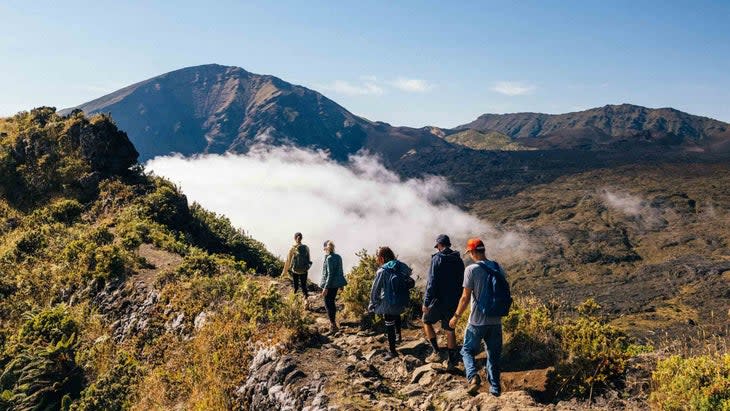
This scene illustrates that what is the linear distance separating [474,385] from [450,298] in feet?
6.25

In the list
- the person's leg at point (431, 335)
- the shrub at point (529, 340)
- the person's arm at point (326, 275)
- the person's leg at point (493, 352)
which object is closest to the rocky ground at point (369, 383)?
the person's leg at point (493, 352)

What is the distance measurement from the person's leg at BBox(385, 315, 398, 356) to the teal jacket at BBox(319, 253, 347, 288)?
2.30 m

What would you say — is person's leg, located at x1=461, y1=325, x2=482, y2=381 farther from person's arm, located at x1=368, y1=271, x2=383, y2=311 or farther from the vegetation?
the vegetation

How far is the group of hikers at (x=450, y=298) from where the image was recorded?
329 inches

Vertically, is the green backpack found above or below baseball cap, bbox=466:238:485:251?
below

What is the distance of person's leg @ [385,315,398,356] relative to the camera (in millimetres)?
10539

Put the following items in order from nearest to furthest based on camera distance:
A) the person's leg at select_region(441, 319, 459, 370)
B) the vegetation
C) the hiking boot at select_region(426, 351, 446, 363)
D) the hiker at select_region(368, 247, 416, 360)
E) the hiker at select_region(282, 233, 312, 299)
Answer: the person's leg at select_region(441, 319, 459, 370) → the hiking boot at select_region(426, 351, 446, 363) → the hiker at select_region(368, 247, 416, 360) → the vegetation → the hiker at select_region(282, 233, 312, 299)

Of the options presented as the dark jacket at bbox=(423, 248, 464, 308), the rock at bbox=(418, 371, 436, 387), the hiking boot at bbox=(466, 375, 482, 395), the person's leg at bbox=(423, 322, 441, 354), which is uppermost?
the dark jacket at bbox=(423, 248, 464, 308)

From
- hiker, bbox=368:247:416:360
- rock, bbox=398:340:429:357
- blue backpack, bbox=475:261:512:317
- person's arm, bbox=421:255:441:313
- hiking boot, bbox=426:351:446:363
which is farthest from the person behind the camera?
rock, bbox=398:340:429:357

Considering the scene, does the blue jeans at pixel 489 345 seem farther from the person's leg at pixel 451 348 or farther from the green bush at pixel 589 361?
the green bush at pixel 589 361

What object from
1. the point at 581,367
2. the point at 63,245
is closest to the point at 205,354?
the point at 581,367

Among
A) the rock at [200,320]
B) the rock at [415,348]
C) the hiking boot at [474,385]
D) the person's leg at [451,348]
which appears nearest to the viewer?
the hiking boot at [474,385]

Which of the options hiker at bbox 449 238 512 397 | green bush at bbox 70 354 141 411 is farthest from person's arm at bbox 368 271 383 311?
green bush at bbox 70 354 141 411

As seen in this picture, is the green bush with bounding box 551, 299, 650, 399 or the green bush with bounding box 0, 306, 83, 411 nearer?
the green bush with bounding box 551, 299, 650, 399
